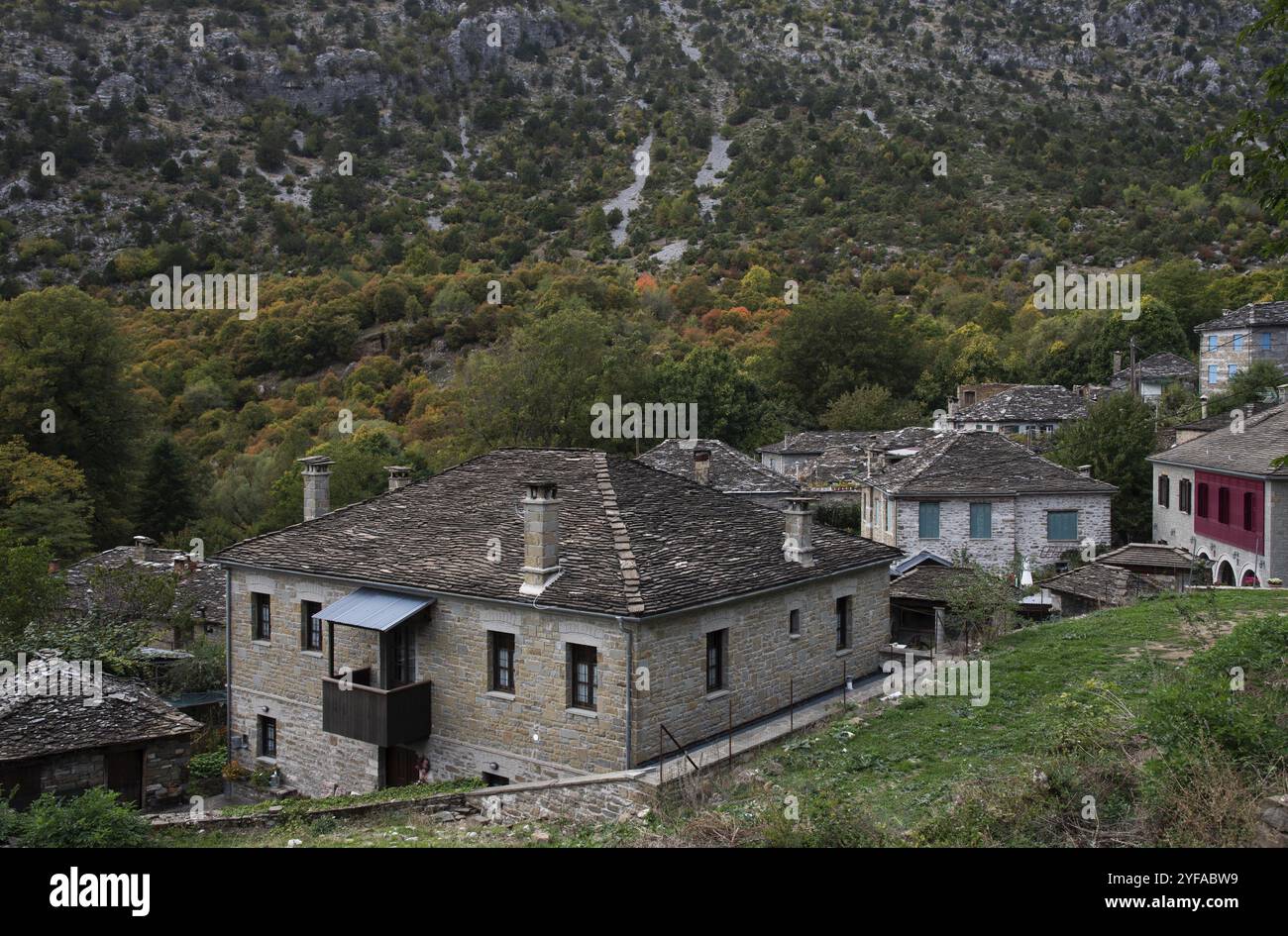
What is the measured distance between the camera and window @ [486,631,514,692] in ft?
61.1

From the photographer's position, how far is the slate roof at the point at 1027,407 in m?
52.9

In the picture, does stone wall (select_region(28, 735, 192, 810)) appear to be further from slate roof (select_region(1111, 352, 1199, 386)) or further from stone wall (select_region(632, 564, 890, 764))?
slate roof (select_region(1111, 352, 1199, 386))

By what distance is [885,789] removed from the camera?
553 inches

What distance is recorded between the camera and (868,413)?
62.1 metres

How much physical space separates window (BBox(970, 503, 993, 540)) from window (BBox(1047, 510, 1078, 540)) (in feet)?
7.39

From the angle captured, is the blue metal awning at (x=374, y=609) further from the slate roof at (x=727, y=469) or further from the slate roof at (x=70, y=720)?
the slate roof at (x=727, y=469)

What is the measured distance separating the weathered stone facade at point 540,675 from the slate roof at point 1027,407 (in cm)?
3238

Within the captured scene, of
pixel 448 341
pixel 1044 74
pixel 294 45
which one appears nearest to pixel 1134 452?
pixel 448 341

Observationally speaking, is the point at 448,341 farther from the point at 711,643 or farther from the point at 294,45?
the point at 294,45

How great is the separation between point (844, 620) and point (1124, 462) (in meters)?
23.8

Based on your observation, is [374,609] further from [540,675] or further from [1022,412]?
[1022,412]

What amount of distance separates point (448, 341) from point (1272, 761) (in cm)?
7415
